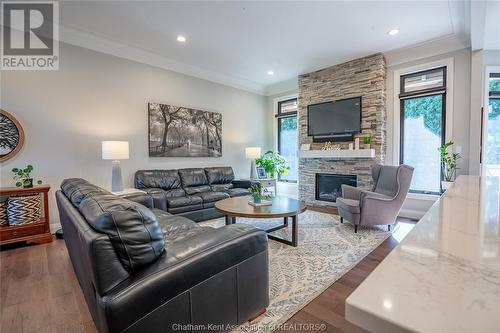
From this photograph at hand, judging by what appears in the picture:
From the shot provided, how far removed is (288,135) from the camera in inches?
250

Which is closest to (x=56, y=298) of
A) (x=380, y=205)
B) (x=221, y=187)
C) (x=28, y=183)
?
(x=28, y=183)

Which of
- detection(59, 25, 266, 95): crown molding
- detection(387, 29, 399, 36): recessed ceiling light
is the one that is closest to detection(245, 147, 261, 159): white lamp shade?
detection(59, 25, 266, 95): crown molding

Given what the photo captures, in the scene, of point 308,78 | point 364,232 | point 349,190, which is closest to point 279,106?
point 308,78

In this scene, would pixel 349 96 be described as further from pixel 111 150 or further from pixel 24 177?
pixel 24 177

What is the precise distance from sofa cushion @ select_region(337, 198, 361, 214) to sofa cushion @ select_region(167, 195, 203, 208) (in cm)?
220

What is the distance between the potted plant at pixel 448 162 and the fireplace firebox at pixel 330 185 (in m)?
1.44

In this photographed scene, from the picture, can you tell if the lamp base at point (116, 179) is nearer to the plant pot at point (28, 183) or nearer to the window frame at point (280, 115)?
the plant pot at point (28, 183)

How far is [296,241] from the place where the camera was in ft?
9.61

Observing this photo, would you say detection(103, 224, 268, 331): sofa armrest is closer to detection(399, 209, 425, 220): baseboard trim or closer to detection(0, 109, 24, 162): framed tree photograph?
detection(0, 109, 24, 162): framed tree photograph

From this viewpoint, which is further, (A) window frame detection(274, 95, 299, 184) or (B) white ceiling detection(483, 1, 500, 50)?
(A) window frame detection(274, 95, 299, 184)

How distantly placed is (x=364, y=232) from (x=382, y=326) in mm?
3488

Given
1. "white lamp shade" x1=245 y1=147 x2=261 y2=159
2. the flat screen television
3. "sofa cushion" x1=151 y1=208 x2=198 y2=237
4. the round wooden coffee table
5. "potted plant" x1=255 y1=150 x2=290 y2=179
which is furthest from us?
"potted plant" x1=255 y1=150 x2=290 y2=179

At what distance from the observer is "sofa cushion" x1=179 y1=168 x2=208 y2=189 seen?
14.9ft

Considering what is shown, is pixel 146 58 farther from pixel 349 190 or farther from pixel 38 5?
pixel 349 190
